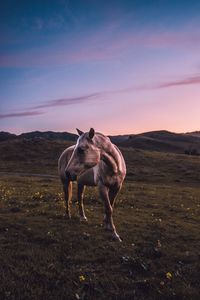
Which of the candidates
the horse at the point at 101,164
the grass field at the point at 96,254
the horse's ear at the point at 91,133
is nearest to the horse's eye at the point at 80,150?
the horse at the point at 101,164

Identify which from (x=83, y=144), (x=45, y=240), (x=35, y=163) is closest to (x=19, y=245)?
(x=45, y=240)

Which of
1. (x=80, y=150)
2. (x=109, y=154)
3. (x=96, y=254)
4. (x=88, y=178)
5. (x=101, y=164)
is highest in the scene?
(x=80, y=150)

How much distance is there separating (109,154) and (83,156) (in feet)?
4.83

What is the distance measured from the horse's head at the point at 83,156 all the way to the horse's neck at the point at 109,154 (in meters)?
0.49

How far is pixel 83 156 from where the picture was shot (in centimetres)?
1238

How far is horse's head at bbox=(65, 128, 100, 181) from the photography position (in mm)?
12117

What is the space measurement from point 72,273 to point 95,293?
3.95ft

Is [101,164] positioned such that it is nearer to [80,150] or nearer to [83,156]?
[83,156]

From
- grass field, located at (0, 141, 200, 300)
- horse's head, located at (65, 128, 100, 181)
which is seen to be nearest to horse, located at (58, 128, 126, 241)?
horse's head, located at (65, 128, 100, 181)

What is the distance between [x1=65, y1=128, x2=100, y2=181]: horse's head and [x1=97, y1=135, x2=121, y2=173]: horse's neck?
0.49m

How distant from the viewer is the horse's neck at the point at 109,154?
1326 cm

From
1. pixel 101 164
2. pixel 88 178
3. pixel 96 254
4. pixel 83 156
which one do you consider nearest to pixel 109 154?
pixel 101 164

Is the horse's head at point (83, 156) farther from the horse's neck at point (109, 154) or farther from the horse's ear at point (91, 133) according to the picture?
the horse's neck at point (109, 154)

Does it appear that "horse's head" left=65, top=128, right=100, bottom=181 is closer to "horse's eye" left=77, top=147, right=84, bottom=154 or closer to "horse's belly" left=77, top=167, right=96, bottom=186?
"horse's eye" left=77, top=147, right=84, bottom=154
